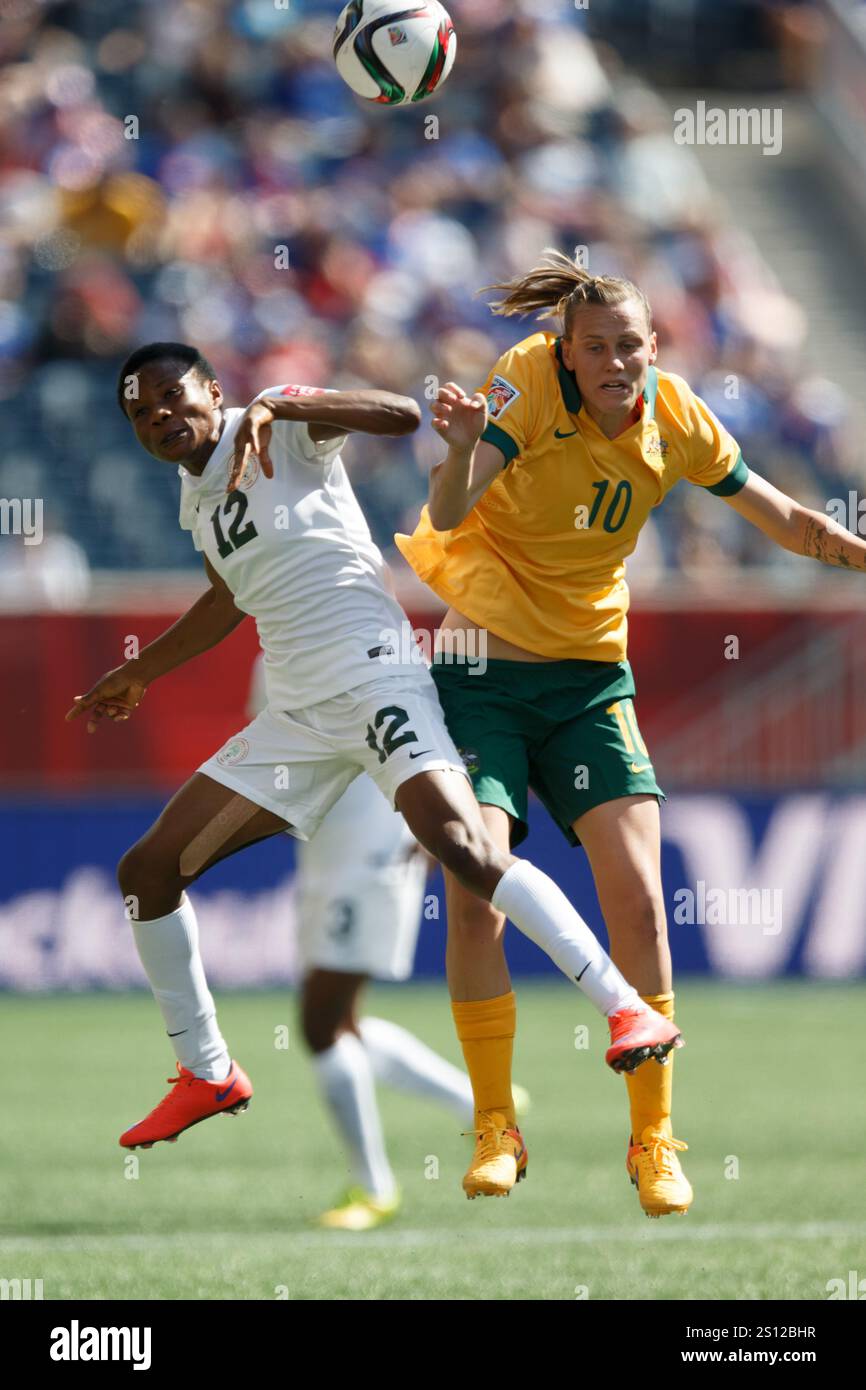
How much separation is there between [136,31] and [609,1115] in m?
11.6

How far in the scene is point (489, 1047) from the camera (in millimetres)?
6438

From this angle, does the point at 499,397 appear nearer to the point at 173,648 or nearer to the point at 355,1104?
the point at 173,648

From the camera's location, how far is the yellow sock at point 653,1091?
21.1 ft

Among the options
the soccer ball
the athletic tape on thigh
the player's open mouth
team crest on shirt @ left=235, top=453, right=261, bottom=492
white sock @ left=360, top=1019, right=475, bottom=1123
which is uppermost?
the soccer ball

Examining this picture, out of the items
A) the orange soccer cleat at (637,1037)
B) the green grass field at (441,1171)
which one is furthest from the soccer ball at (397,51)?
the green grass field at (441,1171)

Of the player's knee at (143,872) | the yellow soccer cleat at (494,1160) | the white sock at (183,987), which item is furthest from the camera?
the white sock at (183,987)

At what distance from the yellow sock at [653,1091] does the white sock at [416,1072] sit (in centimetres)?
181

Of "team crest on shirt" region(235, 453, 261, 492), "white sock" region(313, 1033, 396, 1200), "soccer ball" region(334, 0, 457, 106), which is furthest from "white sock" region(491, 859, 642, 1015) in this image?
"soccer ball" region(334, 0, 457, 106)

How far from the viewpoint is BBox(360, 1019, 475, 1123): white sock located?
8188 mm

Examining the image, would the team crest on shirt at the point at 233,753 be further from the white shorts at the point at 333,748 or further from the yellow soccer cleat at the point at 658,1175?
the yellow soccer cleat at the point at 658,1175

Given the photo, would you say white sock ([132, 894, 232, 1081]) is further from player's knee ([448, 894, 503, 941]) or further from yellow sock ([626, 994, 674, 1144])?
yellow sock ([626, 994, 674, 1144])

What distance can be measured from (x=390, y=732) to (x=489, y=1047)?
3.31ft

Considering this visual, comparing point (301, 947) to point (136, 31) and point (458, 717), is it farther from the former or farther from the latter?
point (136, 31)

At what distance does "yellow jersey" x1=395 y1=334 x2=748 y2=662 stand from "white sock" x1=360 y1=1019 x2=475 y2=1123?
221 cm
